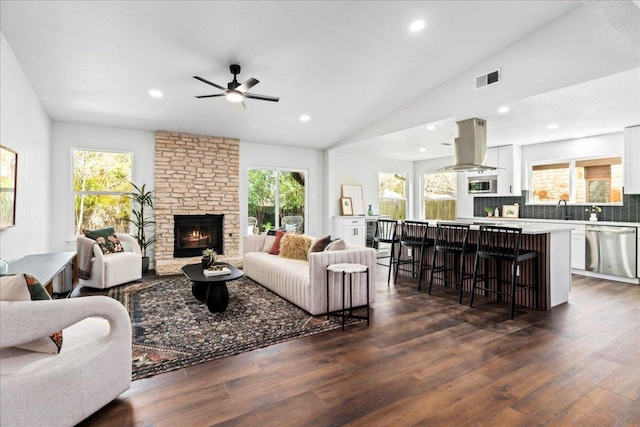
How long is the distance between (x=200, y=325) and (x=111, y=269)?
2.25 m

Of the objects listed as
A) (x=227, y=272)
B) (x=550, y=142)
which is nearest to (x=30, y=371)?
(x=227, y=272)

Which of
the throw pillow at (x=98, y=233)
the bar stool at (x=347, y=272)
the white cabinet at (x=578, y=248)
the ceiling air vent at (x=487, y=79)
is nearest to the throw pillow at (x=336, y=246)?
the bar stool at (x=347, y=272)

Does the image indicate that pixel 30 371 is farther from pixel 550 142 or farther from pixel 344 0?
pixel 550 142

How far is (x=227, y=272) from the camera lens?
377cm

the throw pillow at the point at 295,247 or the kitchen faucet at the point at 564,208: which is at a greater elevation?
the kitchen faucet at the point at 564,208

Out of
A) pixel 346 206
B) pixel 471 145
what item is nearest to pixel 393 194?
pixel 346 206

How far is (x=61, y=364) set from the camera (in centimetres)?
171

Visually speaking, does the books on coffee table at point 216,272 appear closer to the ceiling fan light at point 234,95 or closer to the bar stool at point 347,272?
the bar stool at point 347,272

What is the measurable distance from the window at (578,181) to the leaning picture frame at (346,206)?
3.86m

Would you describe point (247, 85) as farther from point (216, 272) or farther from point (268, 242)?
point (268, 242)

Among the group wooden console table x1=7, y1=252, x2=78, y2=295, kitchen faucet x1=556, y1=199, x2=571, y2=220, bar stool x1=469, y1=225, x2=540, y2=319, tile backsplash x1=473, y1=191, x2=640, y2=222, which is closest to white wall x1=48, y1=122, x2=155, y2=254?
wooden console table x1=7, y1=252, x2=78, y2=295

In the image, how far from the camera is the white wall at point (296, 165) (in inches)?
280

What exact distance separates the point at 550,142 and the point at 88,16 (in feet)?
25.0

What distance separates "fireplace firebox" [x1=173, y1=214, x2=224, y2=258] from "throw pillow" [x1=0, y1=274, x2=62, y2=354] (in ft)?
15.4
